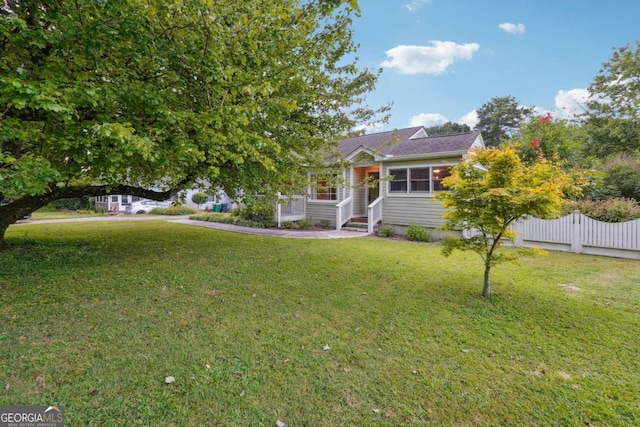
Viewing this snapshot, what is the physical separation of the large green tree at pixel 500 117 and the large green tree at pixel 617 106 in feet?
Answer: 60.1

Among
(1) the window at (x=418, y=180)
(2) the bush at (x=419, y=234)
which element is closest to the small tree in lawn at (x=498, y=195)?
(2) the bush at (x=419, y=234)

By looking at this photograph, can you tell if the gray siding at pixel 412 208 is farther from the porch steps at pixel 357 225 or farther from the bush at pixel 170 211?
the bush at pixel 170 211

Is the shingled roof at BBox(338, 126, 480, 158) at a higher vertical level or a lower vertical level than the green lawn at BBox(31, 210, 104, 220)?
higher

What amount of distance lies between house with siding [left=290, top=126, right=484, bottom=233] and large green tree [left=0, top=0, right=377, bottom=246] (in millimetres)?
5979

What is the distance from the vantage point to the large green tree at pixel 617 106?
1622 cm

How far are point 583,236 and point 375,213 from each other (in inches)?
270

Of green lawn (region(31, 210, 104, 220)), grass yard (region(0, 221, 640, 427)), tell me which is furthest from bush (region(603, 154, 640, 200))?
green lawn (region(31, 210, 104, 220))

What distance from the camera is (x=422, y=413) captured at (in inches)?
92.1

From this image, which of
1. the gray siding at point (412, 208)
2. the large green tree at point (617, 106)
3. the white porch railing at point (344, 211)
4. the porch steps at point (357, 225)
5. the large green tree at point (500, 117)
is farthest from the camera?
the large green tree at point (500, 117)

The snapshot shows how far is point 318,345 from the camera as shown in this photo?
3.39 metres

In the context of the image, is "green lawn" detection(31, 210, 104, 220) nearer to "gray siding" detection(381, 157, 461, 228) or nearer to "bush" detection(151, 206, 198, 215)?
"bush" detection(151, 206, 198, 215)

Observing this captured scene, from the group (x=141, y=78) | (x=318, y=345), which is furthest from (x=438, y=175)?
(x=141, y=78)

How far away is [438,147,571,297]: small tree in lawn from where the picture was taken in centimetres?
420

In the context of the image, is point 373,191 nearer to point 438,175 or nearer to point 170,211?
Result: point 438,175
